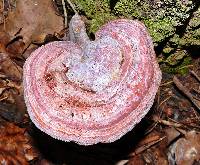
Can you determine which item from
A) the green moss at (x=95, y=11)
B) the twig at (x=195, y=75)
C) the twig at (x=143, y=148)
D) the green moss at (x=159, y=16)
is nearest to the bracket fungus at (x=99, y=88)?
the green moss at (x=159, y=16)

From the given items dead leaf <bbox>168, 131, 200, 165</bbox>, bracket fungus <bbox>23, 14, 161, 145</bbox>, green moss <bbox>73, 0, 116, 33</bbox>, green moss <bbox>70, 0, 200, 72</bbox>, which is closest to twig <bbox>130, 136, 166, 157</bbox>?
dead leaf <bbox>168, 131, 200, 165</bbox>

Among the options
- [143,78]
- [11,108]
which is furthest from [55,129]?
[11,108]

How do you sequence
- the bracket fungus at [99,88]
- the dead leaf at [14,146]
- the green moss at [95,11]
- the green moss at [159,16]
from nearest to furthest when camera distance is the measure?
the bracket fungus at [99,88]
the green moss at [159,16]
the green moss at [95,11]
the dead leaf at [14,146]

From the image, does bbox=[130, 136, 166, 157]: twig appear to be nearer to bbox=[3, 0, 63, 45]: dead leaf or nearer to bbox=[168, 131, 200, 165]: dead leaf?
bbox=[168, 131, 200, 165]: dead leaf

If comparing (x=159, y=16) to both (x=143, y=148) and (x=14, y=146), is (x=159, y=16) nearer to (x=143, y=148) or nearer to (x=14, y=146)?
(x=143, y=148)

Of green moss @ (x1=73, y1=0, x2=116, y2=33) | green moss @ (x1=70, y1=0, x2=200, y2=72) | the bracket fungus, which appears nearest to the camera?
the bracket fungus

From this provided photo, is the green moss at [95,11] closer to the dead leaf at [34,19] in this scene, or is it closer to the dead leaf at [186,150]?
the dead leaf at [34,19]

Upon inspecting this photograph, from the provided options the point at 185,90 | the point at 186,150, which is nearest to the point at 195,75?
the point at 185,90

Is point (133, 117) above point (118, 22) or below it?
below

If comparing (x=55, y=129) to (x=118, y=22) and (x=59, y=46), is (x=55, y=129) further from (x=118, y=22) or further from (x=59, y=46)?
(x=118, y=22)
